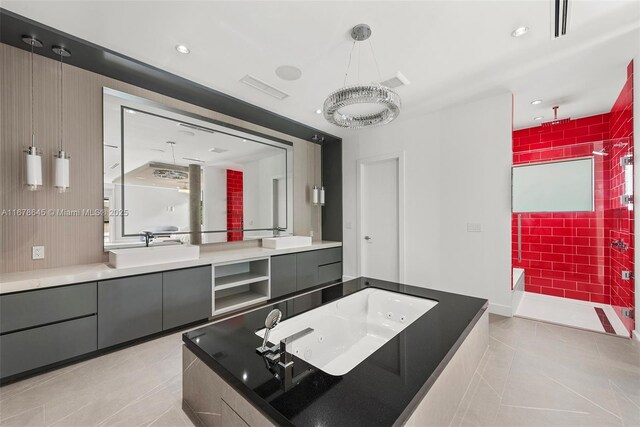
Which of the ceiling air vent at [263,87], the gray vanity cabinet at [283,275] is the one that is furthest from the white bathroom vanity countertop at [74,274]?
the ceiling air vent at [263,87]

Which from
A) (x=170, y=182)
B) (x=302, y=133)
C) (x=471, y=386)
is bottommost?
(x=471, y=386)

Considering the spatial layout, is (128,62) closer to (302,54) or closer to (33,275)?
(302,54)

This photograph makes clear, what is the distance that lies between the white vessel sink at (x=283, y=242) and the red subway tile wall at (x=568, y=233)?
3086 mm

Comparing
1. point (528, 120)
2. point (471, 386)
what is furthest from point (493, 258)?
point (528, 120)

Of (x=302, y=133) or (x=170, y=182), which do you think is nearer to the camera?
(x=170, y=182)

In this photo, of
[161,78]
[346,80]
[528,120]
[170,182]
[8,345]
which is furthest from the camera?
[528,120]

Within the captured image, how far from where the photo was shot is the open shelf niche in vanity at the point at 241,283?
3359mm

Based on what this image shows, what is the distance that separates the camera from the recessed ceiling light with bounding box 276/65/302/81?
273 cm

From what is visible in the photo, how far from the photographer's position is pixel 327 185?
534 cm

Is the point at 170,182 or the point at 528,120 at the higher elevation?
the point at 528,120

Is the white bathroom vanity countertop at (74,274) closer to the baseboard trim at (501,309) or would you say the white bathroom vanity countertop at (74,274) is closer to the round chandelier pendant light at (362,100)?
the round chandelier pendant light at (362,100)

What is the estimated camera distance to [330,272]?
4.81 m

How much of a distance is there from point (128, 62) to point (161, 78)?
313 millimetres

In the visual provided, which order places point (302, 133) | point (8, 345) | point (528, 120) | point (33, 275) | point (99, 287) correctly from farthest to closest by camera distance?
point (302, 133)
point (528, 120)
point (99, 287)
point (33, 275)
point (8, 345)
